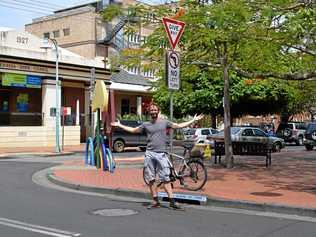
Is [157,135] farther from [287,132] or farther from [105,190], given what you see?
[287,132]

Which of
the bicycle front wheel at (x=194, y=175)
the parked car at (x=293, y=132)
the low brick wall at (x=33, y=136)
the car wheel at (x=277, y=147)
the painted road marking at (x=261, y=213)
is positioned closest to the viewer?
the painted road marking at (x=261, y=213)

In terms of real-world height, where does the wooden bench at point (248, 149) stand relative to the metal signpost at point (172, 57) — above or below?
below

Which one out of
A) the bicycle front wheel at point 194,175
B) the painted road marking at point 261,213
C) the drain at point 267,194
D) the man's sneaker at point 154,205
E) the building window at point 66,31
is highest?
the building window at point 66,31

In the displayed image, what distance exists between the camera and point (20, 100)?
130 feet

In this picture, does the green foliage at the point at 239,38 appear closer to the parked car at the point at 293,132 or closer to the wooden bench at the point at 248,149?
the wooden bench at the point at 248,149

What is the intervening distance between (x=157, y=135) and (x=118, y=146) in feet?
74.2

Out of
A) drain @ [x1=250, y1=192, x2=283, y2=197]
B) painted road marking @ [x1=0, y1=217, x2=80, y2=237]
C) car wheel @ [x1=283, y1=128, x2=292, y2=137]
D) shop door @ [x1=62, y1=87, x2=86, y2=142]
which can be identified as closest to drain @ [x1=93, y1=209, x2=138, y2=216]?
painted road marking @ [x1=0, y1=217, x2=80, y2=237]

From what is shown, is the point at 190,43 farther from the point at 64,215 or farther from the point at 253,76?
the point at 64,215

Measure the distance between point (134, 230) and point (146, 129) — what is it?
8.51ft

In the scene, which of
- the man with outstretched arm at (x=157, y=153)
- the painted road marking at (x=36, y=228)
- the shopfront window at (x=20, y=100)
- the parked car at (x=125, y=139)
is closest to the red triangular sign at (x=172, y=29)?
the man with outstretched arm at (x=157, y=153)

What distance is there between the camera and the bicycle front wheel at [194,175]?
12.2 metres

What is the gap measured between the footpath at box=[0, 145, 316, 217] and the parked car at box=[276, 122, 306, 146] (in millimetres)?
24479

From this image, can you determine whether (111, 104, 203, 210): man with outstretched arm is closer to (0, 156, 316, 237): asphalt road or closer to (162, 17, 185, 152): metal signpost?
(0, 156, 316, 237): asphalt road

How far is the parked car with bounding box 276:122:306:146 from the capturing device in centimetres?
4281
